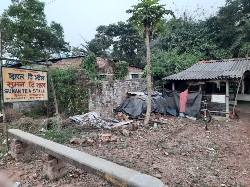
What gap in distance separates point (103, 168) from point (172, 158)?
9.54 ft

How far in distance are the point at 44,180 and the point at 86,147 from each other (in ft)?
6.21

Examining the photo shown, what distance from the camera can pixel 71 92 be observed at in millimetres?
8891

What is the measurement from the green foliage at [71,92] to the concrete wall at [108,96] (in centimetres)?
42

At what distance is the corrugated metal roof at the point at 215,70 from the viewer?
1001 centimetres

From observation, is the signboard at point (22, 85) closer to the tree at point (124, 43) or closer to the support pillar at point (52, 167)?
the support pillar at point (52, 167)

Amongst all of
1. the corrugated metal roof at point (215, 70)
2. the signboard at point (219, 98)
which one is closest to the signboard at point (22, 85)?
the corrugated metal roof at point (215, 70)

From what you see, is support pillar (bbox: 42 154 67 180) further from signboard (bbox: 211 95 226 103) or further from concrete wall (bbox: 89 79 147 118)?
signboard (bbox: 211 95 226 103)

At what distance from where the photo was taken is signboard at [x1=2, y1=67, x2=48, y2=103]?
4254 millimetres

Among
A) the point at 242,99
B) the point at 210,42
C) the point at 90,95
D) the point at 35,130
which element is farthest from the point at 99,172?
the point at 210,42

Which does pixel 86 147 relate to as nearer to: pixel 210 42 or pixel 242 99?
pixel 242 99

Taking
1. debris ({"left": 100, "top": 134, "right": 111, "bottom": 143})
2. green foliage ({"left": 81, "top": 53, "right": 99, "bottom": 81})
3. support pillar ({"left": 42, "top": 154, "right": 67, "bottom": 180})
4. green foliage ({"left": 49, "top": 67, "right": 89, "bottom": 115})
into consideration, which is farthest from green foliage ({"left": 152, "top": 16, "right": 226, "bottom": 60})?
support pillar ({"left": 42, "top": 154, "right": 67, "bottom": 180})

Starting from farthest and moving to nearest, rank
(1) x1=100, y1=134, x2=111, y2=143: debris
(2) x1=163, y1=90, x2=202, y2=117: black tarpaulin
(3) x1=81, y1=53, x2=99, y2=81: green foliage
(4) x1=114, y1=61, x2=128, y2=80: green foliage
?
(4) x1=114, y1=61, x2=128, y2=80: green foliage → (3) x1=81, y1=53, x2=99, y2=81: green foliage → (2) x1=163, y1=90, x2=202, y2=117: black tarpaulin → (1) x1=100, y1=134, x2=111, y2=143: debris

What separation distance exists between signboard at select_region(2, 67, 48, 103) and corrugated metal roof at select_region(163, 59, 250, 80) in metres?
8.40

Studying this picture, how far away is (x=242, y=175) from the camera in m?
3.97
